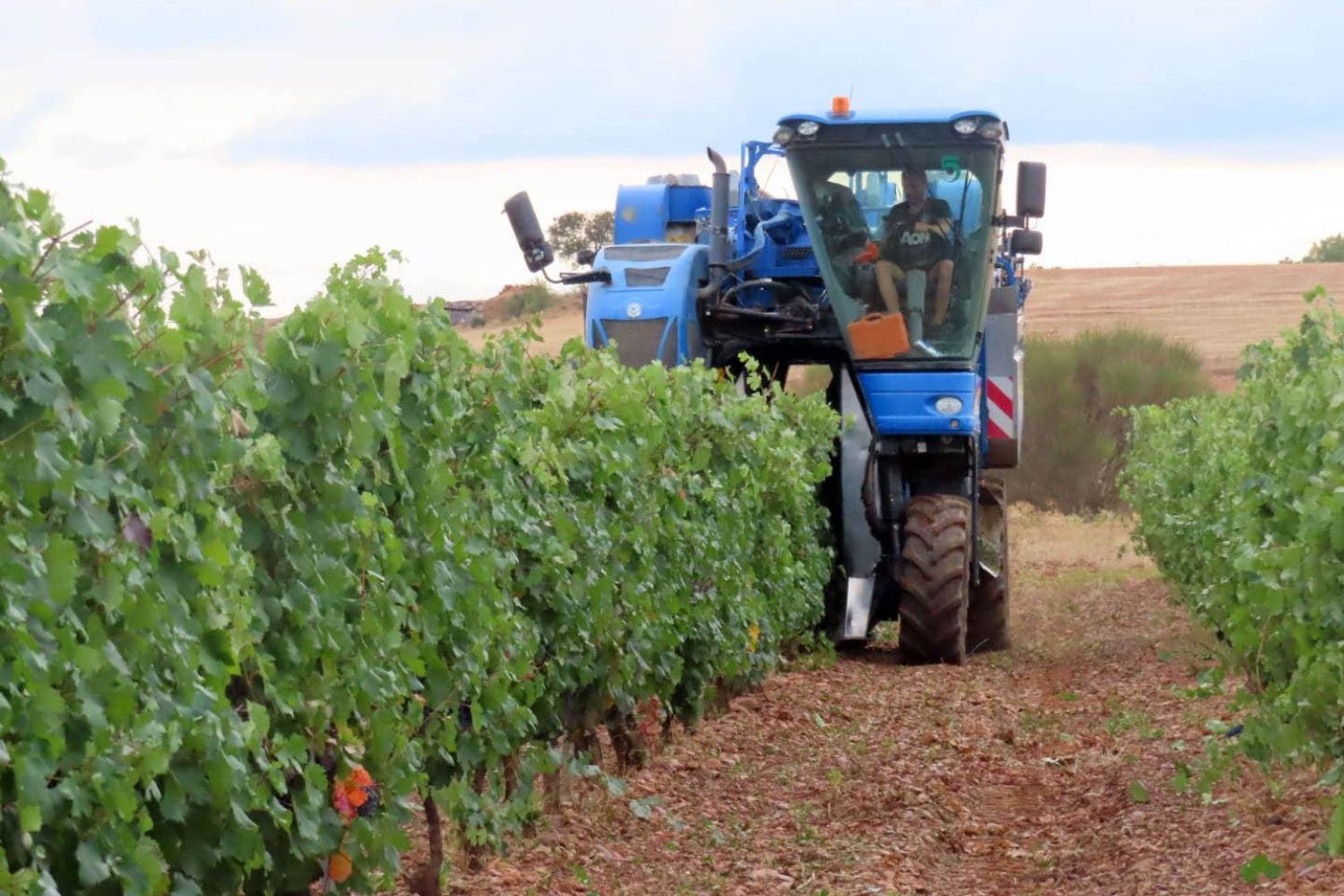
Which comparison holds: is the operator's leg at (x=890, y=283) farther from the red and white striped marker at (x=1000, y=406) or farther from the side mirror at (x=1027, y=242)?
the red and white striped marker at (x=1000, y=406)

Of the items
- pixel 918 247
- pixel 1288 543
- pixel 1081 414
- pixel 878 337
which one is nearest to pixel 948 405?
pixel 878 337

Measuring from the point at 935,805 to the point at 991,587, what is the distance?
17.5 ft

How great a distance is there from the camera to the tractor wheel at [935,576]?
1105 cm

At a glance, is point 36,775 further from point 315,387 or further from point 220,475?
point 315,387

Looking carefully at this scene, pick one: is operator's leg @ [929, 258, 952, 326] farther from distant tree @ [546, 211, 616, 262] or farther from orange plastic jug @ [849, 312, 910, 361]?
distant tree @ [546, 211, 616, 262]

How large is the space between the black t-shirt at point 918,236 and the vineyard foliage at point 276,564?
4.11 m

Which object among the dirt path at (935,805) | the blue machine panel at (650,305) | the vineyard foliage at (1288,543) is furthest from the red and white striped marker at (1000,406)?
the blue machine panel at (650,305)

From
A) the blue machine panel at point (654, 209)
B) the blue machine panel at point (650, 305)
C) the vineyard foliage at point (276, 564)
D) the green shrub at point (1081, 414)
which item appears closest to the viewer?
the vineyard foliage at point (276, 564)

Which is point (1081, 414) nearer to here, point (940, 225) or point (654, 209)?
point (654, 209)

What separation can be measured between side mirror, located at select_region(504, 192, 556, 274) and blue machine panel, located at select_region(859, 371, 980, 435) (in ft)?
6.85

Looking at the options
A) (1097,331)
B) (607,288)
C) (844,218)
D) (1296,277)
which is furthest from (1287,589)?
(1296,277)

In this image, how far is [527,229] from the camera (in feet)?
36.1

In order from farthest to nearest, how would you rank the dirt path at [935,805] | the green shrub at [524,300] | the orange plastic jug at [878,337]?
the green shrub at [524,300]
the orange plastic jug at [878,337]
the dirt path at [935,805]

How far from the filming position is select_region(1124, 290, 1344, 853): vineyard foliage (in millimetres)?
5766
